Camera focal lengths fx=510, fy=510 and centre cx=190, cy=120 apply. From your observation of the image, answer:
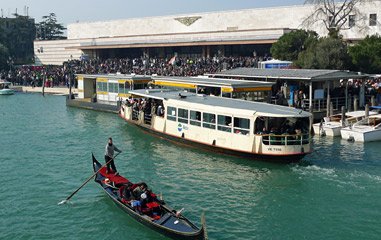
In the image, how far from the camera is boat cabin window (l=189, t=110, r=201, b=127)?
80.5ft

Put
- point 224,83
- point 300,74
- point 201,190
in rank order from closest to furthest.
→ point 201,190
point 224,83
point 300,74

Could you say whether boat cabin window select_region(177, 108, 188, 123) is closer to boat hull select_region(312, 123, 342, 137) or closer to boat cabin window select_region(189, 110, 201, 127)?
boat cabin window select_region(189, 110, 201, 127)

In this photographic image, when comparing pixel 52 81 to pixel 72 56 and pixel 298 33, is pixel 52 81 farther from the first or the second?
pixel 298 33

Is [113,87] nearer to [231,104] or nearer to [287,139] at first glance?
[231,104]

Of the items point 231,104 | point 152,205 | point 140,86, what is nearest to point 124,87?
point 140,86

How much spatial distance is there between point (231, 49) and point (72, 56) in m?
30.6

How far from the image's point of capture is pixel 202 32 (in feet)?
194

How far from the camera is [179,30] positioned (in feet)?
217

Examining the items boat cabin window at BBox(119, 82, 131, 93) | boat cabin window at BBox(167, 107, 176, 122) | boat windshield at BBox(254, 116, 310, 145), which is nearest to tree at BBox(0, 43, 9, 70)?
boat cabin window at BBox(119, 82, 131, 93)

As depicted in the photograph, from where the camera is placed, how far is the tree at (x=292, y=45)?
43.9 meters

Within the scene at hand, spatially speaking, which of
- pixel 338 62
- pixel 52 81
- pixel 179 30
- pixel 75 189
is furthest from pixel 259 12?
pixel 75 189

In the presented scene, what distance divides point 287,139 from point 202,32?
3962 centimetres

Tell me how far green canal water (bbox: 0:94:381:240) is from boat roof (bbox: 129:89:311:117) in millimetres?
2283

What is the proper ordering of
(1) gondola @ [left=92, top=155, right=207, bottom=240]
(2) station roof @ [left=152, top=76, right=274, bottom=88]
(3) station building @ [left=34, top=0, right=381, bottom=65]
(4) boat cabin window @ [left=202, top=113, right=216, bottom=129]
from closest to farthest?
(1) gondola @ [left=92, top=155, right=207, bottom=240] → (4) boat cabin window @ [left=202, top=113, right=216, bottom=129] → (2) station roof @ [left=152, top=76, right=274, bottom=88] → (3) station building @ [left=34, top=0, right=381, bottom=65]
